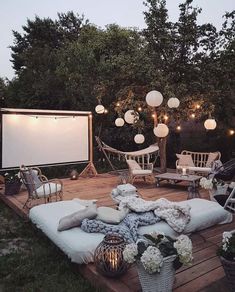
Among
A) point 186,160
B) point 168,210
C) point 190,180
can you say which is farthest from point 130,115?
point 168,210

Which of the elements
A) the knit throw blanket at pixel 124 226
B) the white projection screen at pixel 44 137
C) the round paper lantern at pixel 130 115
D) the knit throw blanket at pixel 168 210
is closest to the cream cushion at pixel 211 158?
the round paper lantern at pixel 130 115

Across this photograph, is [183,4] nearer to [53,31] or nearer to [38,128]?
[38,128]

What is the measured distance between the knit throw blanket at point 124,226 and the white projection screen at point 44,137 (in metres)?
4.57

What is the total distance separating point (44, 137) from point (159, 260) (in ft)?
20.1

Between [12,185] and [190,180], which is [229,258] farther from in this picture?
[12,185]

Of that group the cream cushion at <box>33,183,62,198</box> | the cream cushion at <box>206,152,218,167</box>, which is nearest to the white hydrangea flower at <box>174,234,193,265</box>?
the cream cushion at <box>33,183,62,198</box>

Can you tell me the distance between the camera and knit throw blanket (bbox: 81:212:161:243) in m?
3.22

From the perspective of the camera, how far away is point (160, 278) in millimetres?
2354

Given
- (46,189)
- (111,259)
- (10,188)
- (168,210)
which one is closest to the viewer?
(111,259)

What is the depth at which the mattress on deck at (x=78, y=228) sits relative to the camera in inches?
118

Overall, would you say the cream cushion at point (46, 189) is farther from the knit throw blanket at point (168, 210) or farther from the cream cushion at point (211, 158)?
the cream cushion at point (211, 158)

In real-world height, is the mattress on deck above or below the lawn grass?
above

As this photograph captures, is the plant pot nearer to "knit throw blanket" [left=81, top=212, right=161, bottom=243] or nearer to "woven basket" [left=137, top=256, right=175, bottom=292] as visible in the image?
"knit throw blanket" [left=81, top=212, right=161, bottom=243]

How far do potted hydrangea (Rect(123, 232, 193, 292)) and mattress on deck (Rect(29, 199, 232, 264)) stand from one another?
29.5 inches
